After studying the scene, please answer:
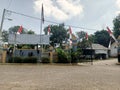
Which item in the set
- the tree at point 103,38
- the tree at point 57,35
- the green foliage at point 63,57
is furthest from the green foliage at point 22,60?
the tree at point 103,38

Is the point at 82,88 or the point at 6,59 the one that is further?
the point at 6,59

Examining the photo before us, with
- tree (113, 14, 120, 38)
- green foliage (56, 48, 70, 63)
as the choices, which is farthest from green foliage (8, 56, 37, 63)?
tree (113, 14, 120, 38)

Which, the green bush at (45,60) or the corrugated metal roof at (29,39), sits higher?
the corrugated metal roof at (29,39)

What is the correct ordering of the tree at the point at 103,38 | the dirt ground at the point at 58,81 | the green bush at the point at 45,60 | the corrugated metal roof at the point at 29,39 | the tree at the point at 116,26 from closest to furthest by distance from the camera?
the dirt ground at the point at 58,81, the green bush at the point at 45,60, the corrugated metal roof at the point at 29,39, the tree at the point at 116,26, the tree at the point at 103,38

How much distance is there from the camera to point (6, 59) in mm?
24062

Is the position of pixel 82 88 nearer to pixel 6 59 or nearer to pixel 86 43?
pixel 6 59

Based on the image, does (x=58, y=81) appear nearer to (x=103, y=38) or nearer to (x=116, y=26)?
(x=103, y=38)

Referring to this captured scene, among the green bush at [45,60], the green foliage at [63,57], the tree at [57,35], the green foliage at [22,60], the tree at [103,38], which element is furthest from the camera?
the tree at [57,35]

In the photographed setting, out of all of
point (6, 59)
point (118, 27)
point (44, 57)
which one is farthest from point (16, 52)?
point (118, 27)

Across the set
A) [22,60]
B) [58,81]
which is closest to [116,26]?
[22,60]

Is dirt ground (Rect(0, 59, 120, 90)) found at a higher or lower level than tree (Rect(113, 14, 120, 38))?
lower

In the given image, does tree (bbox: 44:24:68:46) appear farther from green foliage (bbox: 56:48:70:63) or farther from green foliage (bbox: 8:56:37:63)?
green foliage (bbox: 8:56:37:63)

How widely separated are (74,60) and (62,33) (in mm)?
37651

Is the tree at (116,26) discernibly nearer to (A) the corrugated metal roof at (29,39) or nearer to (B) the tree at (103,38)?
(B) the tree at (103,38)
